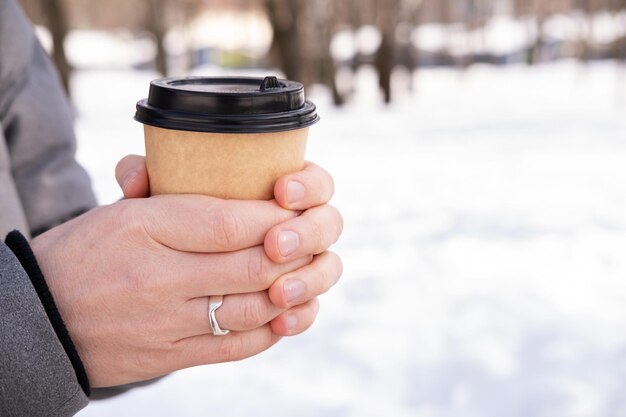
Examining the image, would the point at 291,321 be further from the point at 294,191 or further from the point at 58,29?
the point at 58,29

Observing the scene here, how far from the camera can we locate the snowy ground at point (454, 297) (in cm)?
279

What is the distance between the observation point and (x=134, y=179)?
1.10m

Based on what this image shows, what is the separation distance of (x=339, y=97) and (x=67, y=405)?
37.0 ft

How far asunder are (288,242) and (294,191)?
0.25 ft

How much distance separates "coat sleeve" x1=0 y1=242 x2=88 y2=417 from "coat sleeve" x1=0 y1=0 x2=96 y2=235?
2.06 ft

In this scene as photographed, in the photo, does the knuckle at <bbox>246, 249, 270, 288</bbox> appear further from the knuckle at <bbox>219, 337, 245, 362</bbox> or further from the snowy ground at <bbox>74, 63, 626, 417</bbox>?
the snowy ground at <bbox>74, 63, 626, 417</bbox>

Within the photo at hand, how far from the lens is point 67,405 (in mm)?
1011

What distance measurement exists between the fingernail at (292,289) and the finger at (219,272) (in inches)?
1.3

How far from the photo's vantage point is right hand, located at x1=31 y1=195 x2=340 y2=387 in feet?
3.25

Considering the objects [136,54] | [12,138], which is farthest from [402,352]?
[136,54]

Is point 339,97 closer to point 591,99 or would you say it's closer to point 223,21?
point 591,99

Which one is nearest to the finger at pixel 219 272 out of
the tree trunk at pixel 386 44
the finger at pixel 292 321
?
the finger at pixel 292 321

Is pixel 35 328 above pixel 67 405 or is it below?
above

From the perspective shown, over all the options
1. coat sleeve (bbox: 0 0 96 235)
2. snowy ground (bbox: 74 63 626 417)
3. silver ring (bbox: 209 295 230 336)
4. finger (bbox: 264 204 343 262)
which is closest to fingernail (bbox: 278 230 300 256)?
finger (bbox: 264 204 343 262)
